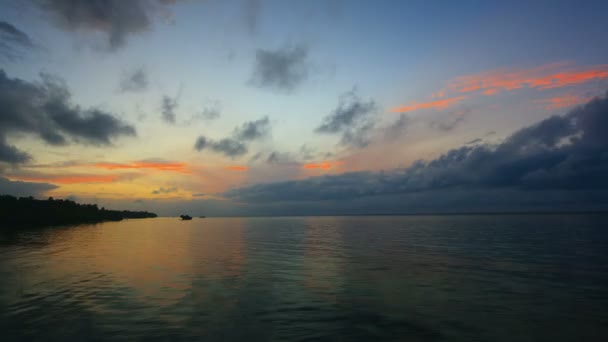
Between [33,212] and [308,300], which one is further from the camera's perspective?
[33,212]

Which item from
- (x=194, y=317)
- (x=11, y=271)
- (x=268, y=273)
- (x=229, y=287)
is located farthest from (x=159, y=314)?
(x=11, y=271)

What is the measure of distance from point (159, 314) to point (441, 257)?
34965mm

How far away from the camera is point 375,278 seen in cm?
2897

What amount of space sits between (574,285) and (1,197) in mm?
227306

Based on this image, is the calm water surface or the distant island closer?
the calm water surface

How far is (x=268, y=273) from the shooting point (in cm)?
3219

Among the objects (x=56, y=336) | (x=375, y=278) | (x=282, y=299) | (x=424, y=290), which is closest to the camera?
(x=56, y=336)

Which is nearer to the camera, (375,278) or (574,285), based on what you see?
(574,285)

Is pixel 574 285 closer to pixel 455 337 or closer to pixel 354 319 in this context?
pixel 455 337

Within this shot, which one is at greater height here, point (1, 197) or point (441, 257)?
point (1, 197)

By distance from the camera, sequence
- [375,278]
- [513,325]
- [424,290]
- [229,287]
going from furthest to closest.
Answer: [375,278] < [229,287] < [424,290] < [513,325]

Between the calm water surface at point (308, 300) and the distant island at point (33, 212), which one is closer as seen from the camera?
the calm water surface at point (308, 300)

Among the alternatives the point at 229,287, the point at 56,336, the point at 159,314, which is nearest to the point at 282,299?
the point at 229,287

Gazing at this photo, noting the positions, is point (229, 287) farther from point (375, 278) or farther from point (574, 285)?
point (574, 285)
